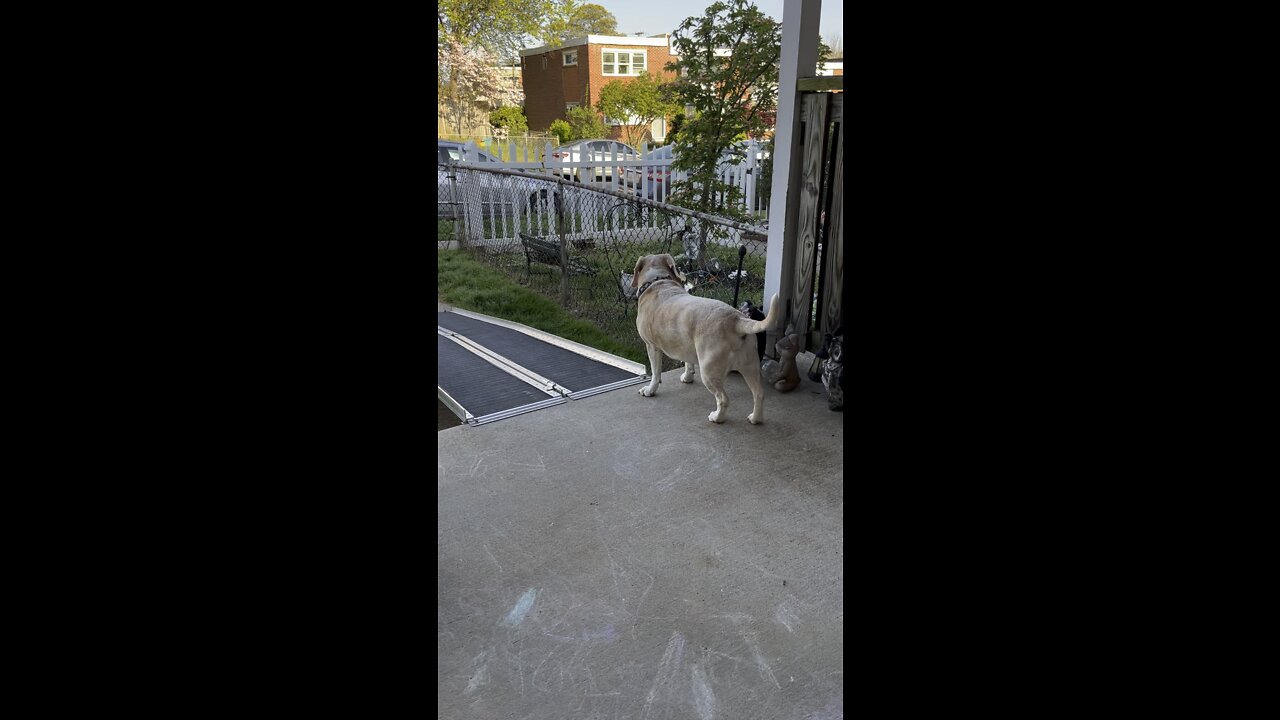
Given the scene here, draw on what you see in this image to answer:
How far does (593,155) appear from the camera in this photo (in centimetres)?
743

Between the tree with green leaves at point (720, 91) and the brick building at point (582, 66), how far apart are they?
5.30 meters

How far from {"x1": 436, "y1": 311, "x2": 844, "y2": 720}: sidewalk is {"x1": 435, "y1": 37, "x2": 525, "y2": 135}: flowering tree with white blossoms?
24.5ft

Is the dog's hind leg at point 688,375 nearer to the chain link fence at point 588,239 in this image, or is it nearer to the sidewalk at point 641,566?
the sidewalk at point 641,566

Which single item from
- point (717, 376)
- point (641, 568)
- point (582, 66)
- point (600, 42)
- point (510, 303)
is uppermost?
point (600, 42)

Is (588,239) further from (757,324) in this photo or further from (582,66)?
(582,66)

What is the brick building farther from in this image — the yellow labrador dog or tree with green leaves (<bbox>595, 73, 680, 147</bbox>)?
the yellow labrador dog

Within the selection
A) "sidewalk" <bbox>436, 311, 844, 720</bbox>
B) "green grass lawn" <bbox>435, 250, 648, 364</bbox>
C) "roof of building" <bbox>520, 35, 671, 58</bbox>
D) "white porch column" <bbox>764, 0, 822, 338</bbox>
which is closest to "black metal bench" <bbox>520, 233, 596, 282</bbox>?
"green grass lawn" <bbox>435, 250, 648, 364</bbox>

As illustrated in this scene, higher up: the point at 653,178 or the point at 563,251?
the point at 653,178

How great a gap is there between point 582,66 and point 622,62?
700 millimetres

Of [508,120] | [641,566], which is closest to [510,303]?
[641,566]

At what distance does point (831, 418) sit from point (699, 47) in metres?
4.55

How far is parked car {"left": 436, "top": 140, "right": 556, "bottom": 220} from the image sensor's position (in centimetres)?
705
